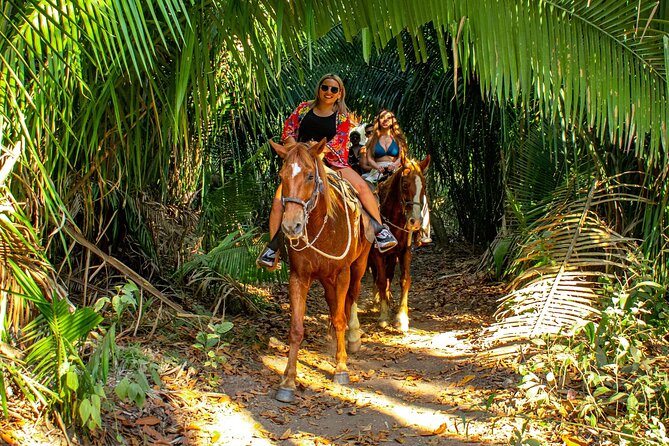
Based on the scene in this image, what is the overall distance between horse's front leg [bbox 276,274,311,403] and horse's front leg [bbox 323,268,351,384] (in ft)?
1.17

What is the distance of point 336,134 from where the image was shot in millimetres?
7719

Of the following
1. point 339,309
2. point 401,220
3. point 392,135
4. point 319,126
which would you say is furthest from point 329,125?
point 401,220

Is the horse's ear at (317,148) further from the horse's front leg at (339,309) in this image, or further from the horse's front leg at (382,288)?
the horse's front leg at (382,288)

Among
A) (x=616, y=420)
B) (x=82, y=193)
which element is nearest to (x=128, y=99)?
(x=82, y=193)

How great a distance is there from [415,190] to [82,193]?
13.4 ft

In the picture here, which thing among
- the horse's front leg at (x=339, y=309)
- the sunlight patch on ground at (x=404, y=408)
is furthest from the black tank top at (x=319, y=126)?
the sunlight patch on ground at (x=404, y=408)

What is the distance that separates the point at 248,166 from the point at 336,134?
247 centimetres

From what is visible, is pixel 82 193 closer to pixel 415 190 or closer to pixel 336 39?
pixel 415 190

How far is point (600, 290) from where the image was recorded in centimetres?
662

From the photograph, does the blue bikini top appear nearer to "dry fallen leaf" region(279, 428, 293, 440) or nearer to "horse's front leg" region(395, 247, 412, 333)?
"horse's front leg" region(395, 247, 412, 333)

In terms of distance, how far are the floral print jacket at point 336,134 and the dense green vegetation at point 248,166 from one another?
1.62 ft

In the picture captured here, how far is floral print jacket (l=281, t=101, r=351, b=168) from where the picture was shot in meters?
7.70

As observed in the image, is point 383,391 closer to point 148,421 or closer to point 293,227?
point 293,227

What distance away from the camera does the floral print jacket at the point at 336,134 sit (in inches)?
303
